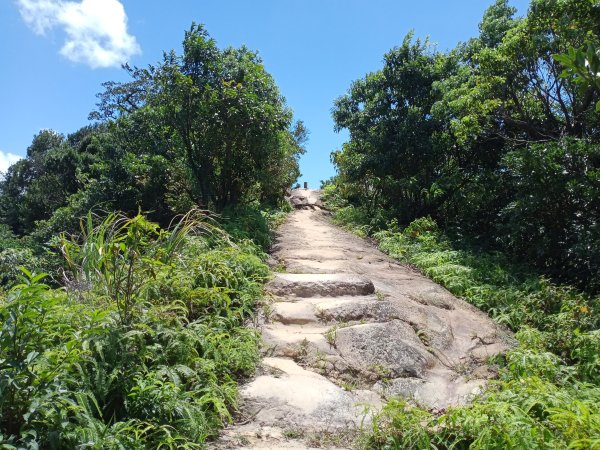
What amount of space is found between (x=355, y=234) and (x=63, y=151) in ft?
65.7

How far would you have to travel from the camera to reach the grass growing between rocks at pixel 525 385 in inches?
118

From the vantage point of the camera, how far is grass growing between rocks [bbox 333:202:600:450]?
9.85ft

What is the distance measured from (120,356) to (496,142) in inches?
434

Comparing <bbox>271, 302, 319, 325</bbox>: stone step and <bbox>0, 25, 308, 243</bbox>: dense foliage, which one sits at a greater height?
<bbox>0, 25, 308, 243</bbox>: dense foliage

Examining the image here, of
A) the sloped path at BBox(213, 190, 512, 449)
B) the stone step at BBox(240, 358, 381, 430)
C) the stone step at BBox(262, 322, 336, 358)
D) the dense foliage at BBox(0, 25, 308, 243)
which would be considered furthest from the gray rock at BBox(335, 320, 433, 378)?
the dense foliage at BBox(0, 25, 308, 243)

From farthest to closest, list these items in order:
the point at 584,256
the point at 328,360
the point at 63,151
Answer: the point at 63,151 < the point at 584,256 < the point at 328,360

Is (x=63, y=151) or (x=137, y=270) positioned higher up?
(x=63, y=151)

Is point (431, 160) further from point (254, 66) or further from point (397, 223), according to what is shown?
point (254, 66)

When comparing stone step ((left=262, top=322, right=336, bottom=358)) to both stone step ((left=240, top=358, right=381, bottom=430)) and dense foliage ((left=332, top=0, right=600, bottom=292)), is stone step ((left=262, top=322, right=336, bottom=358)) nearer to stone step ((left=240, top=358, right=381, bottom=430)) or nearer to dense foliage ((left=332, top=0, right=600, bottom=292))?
stone step ((left=240, top=358, right=381, bottom=430))

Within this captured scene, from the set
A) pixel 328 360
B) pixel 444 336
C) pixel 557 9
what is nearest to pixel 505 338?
pixel 444 336

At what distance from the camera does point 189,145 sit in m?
11.2

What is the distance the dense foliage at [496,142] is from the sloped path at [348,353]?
2.56 meters

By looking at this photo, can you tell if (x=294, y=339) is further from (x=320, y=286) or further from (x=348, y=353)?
(x=320, y=286)

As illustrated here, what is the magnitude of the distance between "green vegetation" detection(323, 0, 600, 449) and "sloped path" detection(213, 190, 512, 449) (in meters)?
0.33
